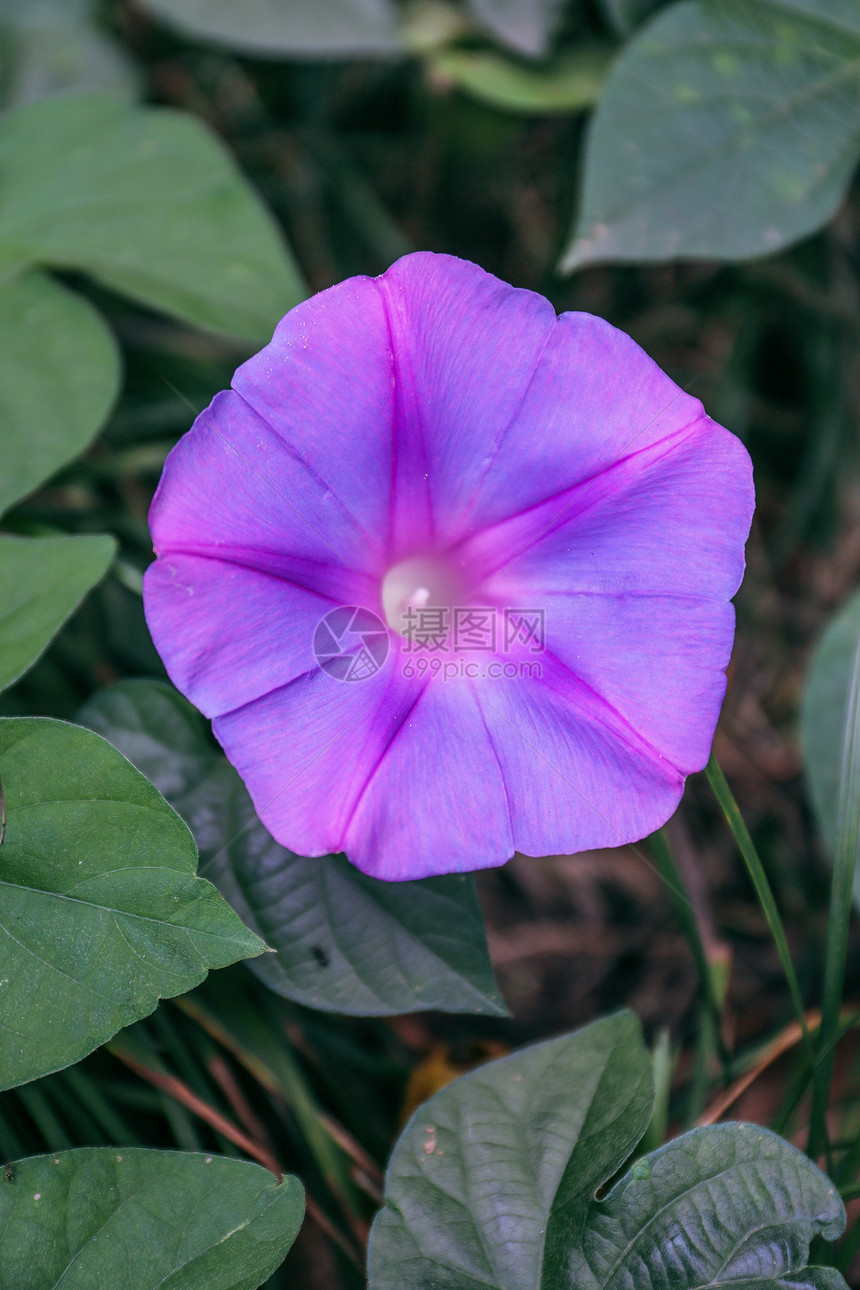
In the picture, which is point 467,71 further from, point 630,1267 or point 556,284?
point 630,1267

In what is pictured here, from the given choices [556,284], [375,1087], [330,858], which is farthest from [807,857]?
[556,284]

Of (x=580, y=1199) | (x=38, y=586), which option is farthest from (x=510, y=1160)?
(x=38, y=586)

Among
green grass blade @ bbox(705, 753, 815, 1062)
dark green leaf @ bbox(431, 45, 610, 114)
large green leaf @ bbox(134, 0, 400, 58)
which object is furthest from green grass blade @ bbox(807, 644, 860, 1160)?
large green leaf @ bbox(134, 0, 400, 58)

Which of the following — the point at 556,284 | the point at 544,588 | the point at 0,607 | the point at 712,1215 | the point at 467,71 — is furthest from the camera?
the point at 556,284

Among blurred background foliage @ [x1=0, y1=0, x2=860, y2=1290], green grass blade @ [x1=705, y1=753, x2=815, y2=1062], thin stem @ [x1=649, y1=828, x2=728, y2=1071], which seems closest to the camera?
green grass blade @ [x1=705, y1=753, x2=815, y2=1062]

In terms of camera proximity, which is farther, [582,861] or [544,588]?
[582,861]

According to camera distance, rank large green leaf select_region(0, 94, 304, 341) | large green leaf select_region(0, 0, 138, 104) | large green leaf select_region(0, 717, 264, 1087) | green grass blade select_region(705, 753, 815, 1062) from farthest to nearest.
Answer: large green leaf select_region(0, 0, 138, 104) < large green leaf select_region(0, 94, 304, 341) < green grass blade select_region(705, 753, 815, 1062) < large green leaf select_region(0, 717, 264, 1087)

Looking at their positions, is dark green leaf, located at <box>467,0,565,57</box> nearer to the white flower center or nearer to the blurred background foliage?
the blurred background foliage

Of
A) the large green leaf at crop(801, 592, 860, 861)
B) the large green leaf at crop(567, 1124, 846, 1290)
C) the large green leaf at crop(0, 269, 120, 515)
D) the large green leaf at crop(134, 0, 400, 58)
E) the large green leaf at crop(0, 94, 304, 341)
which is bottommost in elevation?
the large green leaf at crop(567, 1124, 846, 1290)
